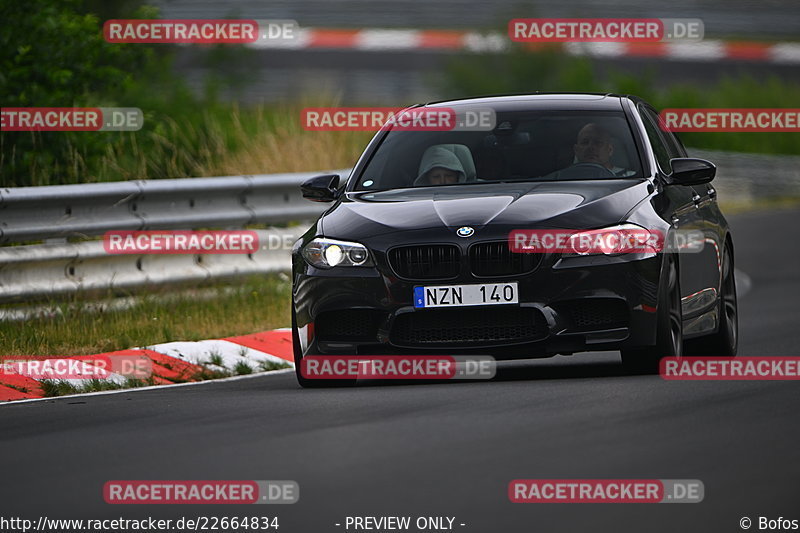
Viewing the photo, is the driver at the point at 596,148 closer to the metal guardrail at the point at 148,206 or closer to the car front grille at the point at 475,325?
the car front grille at the point at 475,325

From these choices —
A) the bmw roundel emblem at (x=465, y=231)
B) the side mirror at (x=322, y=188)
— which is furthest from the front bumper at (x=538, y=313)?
the side mirror at (x=322, y=188)

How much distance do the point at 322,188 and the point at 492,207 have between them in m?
1.41

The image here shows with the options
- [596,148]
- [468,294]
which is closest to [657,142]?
[596,148]

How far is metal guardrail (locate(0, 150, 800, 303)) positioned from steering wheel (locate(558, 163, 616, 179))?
3.90 meters

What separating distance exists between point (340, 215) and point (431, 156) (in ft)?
2.85

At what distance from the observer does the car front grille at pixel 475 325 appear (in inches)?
352

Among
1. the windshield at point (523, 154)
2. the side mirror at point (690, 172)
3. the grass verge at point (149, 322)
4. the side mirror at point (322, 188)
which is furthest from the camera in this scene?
the grass verge at point (149, 322)

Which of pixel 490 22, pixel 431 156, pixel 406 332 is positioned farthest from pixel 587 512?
pixel 490 22

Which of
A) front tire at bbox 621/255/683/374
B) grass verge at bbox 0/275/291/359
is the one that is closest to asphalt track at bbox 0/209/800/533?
front tire at bbox 621/255/683/374

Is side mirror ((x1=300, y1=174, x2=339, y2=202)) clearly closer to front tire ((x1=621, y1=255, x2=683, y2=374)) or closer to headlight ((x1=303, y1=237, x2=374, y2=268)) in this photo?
headlight ((x1=303, y1=237, x2=374, y2=268))

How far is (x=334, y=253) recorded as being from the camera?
9.27m

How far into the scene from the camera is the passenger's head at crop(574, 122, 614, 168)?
396 inches

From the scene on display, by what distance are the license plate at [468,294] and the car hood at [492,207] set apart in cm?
31

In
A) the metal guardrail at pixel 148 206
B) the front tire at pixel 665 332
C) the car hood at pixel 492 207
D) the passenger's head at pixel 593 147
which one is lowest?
the front tire at pixel 665 332
